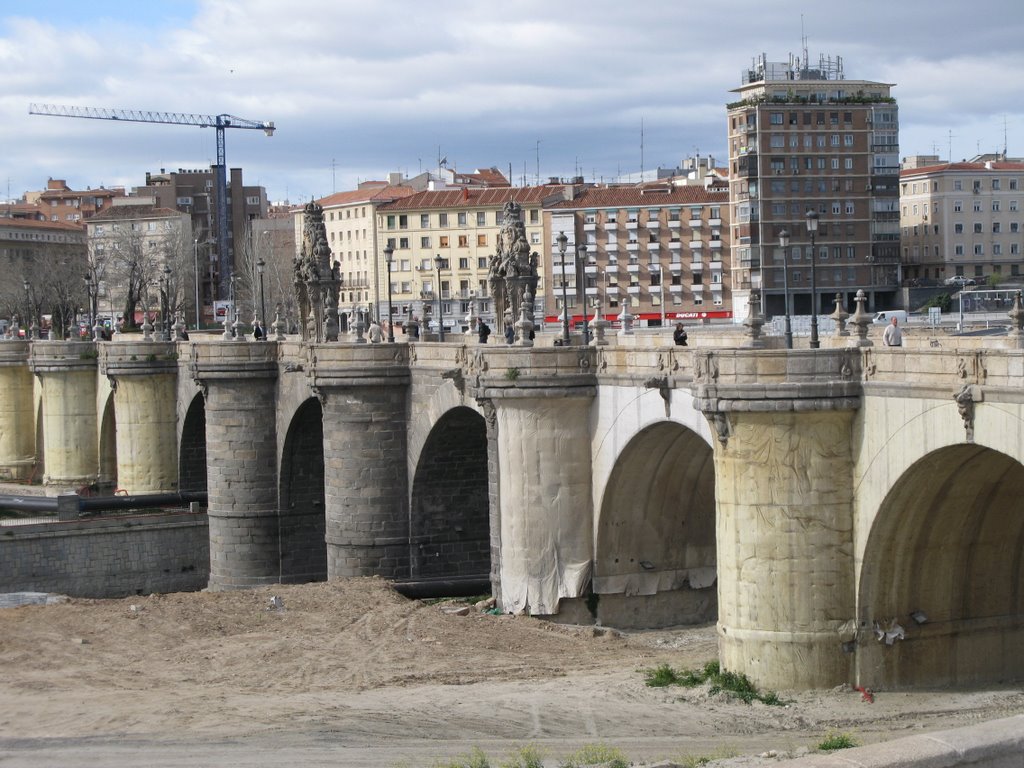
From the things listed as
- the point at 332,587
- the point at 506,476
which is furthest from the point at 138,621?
the point at 506,476

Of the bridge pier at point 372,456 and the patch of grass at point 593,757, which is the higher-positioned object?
the bridge pier at point 372,456

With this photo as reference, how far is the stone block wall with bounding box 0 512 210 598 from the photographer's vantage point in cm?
5456

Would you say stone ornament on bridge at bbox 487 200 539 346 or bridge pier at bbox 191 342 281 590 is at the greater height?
stone ornament on bridge at bbox 487 200 539 346

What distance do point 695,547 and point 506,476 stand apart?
462cm

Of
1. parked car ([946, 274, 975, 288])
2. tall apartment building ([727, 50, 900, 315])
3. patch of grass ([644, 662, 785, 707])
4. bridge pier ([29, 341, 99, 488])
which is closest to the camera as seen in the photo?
patch of grass ([644, 662, 785, 707])

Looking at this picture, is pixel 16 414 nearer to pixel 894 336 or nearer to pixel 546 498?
pixel 546 498

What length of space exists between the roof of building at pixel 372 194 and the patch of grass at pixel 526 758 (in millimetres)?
101962

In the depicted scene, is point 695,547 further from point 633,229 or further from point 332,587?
point 633,229

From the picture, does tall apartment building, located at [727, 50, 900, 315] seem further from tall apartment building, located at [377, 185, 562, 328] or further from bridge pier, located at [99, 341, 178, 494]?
bridge pier, located at [99, 341, 178, 494]

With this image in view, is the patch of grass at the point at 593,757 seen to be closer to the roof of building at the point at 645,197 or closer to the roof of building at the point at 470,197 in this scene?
the roof of building at the point at 645,197

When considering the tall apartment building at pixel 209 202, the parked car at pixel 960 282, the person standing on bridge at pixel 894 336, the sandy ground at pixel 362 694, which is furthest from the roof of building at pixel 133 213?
the person standing on bridge at pixel 894 336

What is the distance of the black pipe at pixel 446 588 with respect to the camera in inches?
1657

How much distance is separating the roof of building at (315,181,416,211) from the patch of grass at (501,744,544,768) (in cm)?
10196

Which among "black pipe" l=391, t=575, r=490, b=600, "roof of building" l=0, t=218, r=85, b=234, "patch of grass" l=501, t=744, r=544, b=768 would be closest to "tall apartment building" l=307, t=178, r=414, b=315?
"roof of building" l=0, t=218, r=85, b=234
